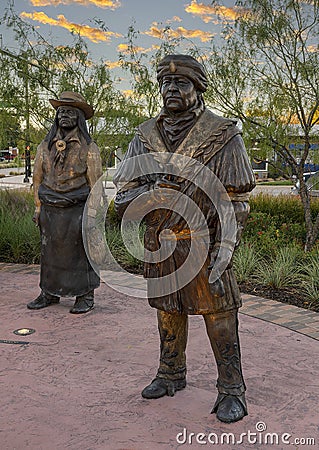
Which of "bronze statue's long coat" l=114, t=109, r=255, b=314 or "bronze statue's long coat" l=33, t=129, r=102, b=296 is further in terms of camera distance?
"bronze statue's long coat" l=33, t=129, r=102, b=296

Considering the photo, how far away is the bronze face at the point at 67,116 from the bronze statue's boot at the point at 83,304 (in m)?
1.60

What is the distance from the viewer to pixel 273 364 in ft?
13.1

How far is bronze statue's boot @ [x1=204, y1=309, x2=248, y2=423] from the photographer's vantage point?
3.03 meters

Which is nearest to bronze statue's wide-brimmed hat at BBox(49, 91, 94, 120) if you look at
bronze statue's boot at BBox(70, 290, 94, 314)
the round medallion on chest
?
the round medallion on chest

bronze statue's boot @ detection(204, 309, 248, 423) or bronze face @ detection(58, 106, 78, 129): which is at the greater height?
bronze face @ detection(58, 106, 78, 129)

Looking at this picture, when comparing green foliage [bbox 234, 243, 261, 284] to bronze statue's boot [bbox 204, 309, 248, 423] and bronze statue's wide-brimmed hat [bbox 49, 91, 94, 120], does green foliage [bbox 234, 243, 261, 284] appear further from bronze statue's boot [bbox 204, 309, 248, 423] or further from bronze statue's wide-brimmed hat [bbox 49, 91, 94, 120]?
bronze statue's boot [bbox 204, 309, 248, 423]

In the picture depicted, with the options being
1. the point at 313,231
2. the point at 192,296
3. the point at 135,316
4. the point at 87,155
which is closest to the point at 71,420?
the point at 192,296

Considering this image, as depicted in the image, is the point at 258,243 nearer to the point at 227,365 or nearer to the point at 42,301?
the point at 42,301

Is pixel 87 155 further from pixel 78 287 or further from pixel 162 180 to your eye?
pixel 162 180

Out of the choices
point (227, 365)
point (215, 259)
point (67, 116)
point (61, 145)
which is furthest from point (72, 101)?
point (227, 365)

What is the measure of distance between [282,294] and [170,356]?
2.93 m

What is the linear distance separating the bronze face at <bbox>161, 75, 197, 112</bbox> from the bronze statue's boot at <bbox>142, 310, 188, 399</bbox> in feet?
3.97

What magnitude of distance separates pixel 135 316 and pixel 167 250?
2300mm
